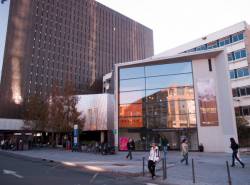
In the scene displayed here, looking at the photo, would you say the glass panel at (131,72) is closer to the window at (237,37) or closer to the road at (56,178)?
the window at (237,37)

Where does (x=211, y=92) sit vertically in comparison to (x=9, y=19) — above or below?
below

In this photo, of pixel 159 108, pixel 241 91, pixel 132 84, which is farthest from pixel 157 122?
pixel 241 91

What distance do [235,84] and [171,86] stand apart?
56.0 feet

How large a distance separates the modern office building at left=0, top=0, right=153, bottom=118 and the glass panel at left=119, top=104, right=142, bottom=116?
26.8m

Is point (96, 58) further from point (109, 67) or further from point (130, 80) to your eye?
point (130, 80)

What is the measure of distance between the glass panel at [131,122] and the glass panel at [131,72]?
19.3 ft

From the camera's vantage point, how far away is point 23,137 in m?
35.9

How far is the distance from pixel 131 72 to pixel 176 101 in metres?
7.53

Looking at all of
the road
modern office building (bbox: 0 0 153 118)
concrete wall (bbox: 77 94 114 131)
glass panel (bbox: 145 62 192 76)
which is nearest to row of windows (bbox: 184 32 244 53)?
glass panel (bbox: 145 62 192 76)

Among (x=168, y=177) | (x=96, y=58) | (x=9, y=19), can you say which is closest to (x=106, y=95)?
(x=168, y=177)

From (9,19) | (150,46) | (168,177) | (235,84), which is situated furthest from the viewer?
(150,46)

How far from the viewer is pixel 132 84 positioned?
33375mm

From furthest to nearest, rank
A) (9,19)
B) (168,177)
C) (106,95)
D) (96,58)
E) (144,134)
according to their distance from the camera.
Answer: (96,58), (9,19), (106,95), (144,134), (168,177)

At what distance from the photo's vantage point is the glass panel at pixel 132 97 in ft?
107
